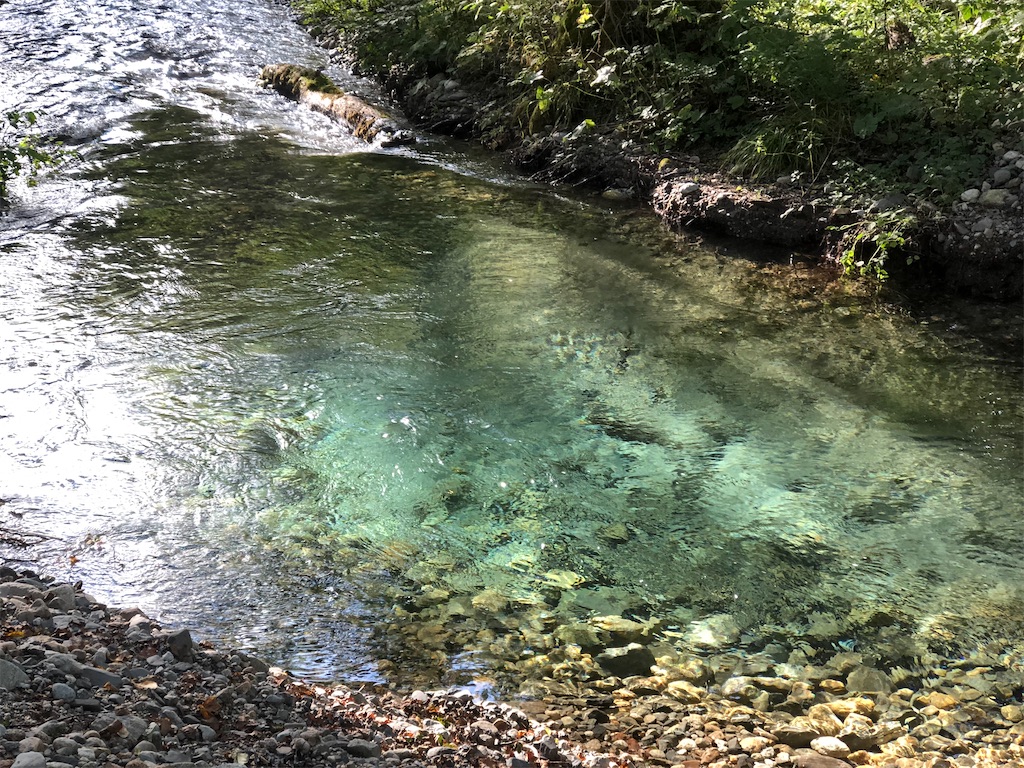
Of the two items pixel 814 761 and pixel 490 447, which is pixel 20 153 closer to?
pixel 490 447

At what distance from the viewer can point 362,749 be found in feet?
9.30

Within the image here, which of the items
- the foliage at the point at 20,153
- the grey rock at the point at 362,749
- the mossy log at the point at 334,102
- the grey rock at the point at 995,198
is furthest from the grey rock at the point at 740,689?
the mossy log at the point at 334,102

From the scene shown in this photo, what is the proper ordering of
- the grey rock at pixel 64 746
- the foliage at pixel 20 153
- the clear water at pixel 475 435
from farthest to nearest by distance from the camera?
1. the foliage at pixel 20 153
2. the clear water at pixel 475 435
3. the grey rock at pixel 64 746

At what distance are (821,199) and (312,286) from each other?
4556 mm

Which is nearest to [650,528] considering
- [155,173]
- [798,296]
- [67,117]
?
[798,296]

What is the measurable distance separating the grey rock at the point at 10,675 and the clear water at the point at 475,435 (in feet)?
3.06

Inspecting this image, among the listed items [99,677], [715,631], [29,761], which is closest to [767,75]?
[715,631]

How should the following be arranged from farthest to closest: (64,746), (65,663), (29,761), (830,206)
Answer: (830,206)
(65,663)
(64,746)
(29,761)

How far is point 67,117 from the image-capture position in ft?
33.7

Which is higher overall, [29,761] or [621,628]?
[29,761]

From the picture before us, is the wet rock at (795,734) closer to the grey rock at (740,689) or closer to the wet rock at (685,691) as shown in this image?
the grey rock at (740,689)

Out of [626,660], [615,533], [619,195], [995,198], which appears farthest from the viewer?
[619,195]

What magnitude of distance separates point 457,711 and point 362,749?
0.54 m

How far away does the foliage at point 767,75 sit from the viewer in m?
7.27
